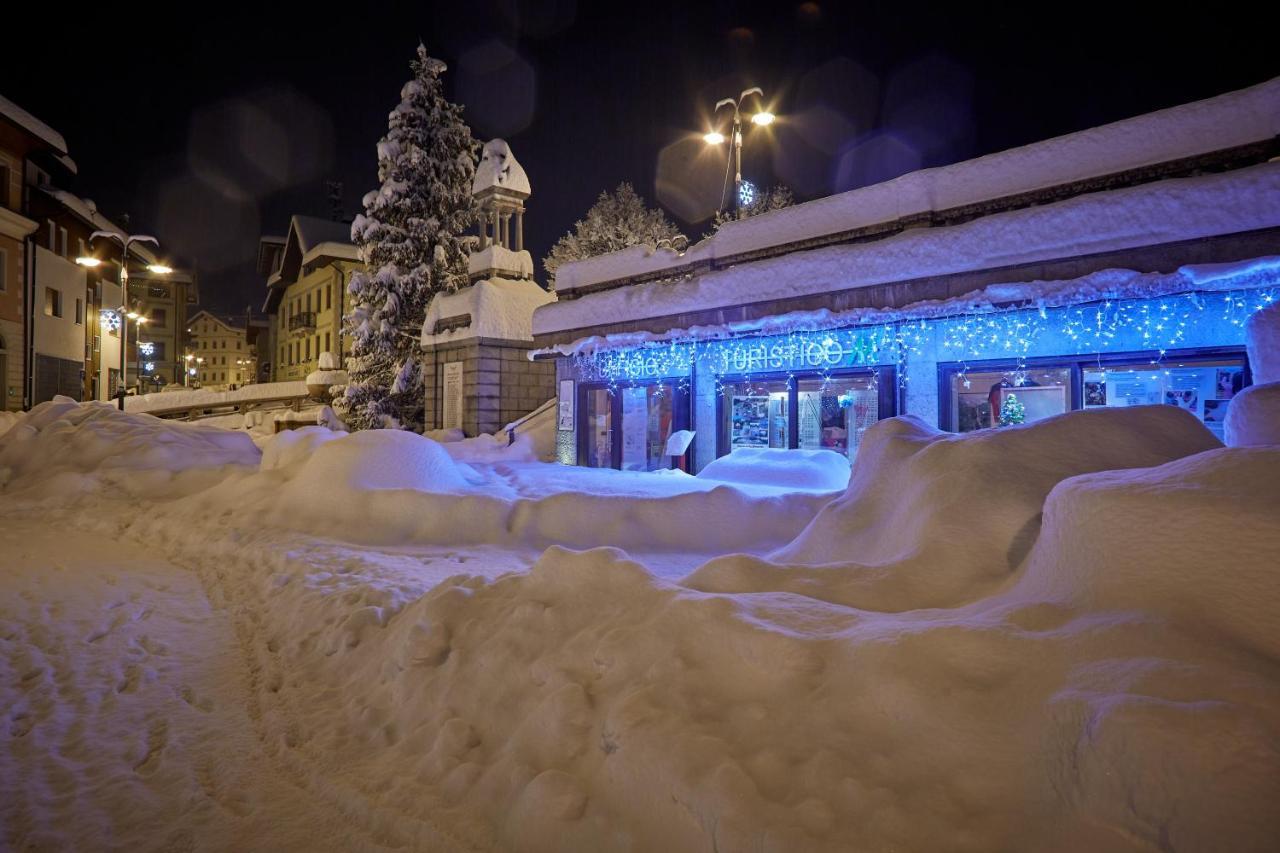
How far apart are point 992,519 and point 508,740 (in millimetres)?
2995

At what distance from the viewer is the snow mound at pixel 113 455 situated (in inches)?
472

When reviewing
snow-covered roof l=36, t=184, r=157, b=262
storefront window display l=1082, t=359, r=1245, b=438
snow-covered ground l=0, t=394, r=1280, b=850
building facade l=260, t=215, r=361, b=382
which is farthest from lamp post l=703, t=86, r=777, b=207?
snow-covered roof l=36, t=184, r=157, b=262

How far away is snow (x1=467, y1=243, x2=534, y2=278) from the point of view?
2036 centimetres

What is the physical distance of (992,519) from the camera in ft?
13.4

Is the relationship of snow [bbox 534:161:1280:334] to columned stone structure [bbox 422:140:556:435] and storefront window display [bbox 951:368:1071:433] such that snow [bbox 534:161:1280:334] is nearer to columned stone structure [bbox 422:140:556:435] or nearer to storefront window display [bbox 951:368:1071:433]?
storefront window display [bbox 951:368:1071:433]

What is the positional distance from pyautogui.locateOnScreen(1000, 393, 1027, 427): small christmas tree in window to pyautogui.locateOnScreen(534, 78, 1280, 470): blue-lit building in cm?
3

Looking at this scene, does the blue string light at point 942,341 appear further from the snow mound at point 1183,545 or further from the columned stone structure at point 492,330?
the snow mound at point 1183,545

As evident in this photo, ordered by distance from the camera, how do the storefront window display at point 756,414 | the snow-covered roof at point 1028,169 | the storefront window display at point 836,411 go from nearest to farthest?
the snow-covered roof at point 1028,169
the storefront window display at point 836,411
the storefront window display at point 756,414

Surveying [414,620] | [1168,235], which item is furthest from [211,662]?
[1168,235]

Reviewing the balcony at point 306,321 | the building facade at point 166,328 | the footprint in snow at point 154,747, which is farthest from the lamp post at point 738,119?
the building facade at point 166,328

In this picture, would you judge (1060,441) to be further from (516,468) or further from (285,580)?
(516,468)

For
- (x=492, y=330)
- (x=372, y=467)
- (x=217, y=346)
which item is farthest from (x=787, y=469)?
(x=217, y=346)

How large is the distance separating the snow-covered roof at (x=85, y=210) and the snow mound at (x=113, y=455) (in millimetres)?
25371

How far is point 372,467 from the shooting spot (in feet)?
33.9
